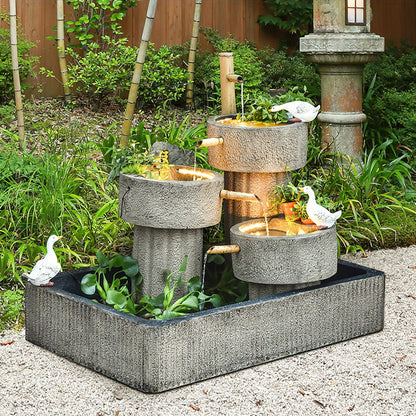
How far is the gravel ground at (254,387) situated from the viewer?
3424 millimetres

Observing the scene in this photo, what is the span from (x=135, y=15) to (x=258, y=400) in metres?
7.02

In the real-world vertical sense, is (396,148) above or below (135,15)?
below

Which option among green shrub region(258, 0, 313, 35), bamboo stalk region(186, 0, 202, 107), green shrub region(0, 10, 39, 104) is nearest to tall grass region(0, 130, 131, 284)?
green shrub region(0, 10, 39, 104)

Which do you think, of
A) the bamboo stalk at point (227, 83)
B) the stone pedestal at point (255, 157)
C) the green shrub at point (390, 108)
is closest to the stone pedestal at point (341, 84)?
the green shrub at point (390, 108)

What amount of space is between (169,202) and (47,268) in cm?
70

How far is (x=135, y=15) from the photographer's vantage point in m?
9.62

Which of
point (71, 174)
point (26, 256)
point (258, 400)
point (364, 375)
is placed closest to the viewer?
point (258, 400)

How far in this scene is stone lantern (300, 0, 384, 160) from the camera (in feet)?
21.3

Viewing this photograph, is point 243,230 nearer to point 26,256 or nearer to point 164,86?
point 26,256

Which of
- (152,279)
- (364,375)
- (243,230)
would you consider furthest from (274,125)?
(364,375)

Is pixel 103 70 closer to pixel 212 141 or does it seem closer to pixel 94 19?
pixel 94 19

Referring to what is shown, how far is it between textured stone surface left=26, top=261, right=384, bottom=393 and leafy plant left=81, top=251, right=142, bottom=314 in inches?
5.0

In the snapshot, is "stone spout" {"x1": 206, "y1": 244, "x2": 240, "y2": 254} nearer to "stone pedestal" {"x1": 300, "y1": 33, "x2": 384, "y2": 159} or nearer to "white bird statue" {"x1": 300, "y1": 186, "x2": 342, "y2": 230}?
"white bird statue" {"x1": 300, "y1": 186, "x2": 342, "y2": 230}

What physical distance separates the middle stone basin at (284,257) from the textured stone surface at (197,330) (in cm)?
10
